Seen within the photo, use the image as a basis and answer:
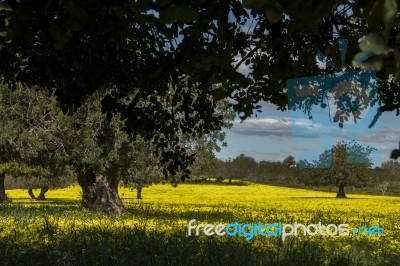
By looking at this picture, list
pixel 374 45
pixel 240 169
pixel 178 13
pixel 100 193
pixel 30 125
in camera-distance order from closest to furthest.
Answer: pixel 374 45
pixel 178 13
pixel 30 125
pixel 100 193
pixel 240 169

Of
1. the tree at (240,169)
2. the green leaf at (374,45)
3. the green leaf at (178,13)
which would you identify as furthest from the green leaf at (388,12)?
the tree at (240,169)

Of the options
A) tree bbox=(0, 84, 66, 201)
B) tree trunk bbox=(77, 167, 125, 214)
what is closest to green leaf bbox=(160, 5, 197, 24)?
tree bbox=(0, 84, 66, 201)

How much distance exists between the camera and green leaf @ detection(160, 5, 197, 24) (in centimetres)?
182

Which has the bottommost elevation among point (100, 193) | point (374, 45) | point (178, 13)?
point (100, 193)

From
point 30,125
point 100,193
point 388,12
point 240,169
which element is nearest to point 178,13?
point 388,12

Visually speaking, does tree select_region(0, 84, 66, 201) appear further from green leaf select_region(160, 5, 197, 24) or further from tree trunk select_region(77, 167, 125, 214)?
green leaf select_region(160, 5, 197, 24)

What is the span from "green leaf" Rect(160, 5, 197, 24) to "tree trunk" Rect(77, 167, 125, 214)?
25307 millimetres

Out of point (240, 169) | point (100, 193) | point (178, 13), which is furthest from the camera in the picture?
point (240, 169)

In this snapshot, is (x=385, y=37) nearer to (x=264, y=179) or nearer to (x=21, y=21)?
(x=21, y=21)

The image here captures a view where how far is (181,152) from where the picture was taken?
7488mm

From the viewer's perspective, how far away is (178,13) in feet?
5.97

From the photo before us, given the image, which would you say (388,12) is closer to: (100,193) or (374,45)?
(374,45)

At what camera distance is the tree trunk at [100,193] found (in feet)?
88.5

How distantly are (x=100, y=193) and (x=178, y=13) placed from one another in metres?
26.1
